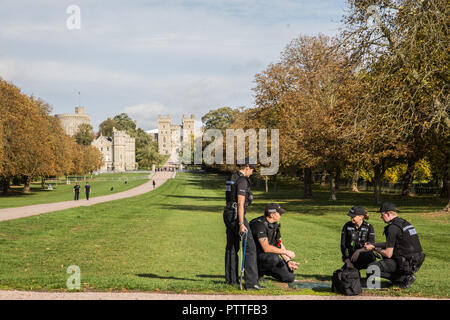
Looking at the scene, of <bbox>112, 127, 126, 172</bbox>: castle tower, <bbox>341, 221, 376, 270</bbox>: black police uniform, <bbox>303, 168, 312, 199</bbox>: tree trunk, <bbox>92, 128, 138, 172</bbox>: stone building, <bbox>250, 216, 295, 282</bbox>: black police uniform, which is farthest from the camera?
<bbox>112, 127, 126, 172</bbox>: castle tower

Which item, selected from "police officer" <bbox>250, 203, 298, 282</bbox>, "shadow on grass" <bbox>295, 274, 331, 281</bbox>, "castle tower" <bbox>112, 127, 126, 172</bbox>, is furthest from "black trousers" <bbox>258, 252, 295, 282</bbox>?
"castle tower" <bbox>112, 127, 126, 172</bbox>

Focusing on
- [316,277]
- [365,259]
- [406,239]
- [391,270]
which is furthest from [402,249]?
[316,277]

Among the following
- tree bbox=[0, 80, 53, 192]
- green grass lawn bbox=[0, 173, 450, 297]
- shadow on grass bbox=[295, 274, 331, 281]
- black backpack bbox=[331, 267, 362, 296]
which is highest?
tree bbox=[0, 80, 53, 192]

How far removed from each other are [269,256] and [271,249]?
0.76 feet

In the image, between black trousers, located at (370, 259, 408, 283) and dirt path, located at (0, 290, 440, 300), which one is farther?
black trousers, located at (370, 259, 408, 283)

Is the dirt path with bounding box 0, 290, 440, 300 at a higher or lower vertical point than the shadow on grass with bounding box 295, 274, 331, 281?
higher

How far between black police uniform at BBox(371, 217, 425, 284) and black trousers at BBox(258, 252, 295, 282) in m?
1.89

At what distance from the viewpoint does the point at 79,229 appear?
21109 mm

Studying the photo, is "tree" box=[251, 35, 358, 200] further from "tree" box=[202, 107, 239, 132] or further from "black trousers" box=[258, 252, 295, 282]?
"tree" box=[202, 107, 239, 132]

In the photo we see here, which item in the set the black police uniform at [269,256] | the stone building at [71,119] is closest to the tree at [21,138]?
the black police uniform at [269,256]

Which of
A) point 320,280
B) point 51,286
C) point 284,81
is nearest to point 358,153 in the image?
point 284,81

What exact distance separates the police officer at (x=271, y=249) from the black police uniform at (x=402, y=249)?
6.18 feet

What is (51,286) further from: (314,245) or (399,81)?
(399,81)

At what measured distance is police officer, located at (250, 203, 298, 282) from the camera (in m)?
8.64
